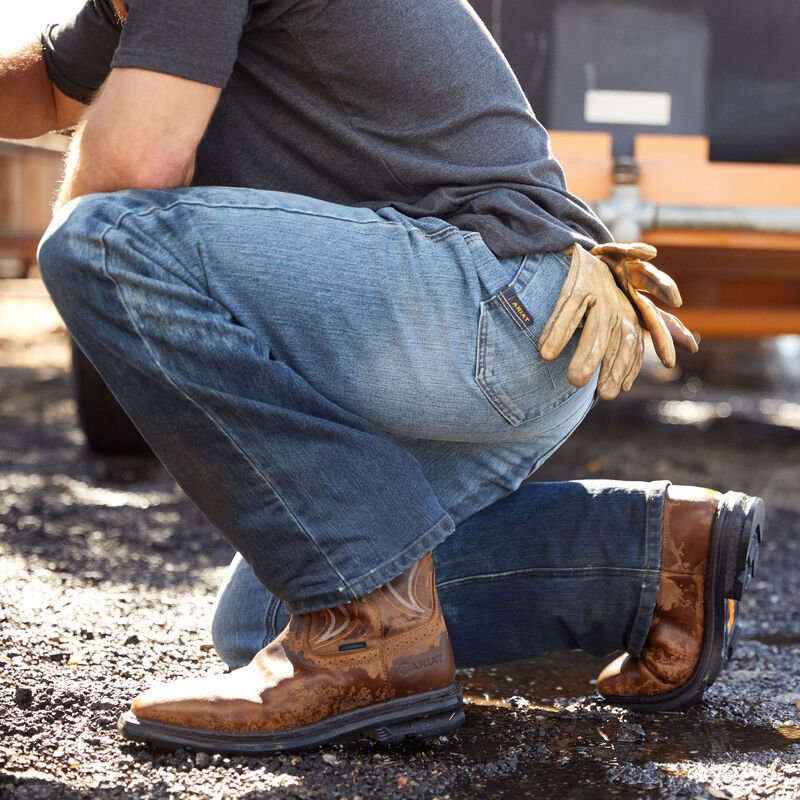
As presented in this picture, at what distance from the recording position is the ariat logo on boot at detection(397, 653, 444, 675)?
126cm

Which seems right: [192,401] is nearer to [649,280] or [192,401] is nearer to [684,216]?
[649,280]

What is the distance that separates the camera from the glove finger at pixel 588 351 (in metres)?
1.27

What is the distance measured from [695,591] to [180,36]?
38.8 inches

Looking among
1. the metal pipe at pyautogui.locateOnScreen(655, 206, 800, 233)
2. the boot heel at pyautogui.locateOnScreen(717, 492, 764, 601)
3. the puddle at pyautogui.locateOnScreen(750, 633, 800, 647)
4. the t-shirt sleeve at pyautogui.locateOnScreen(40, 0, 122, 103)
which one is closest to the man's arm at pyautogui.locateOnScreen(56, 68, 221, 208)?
the t-shirt sleeve at pyautogui.locateOnScreen(40, 0, 122, 103)

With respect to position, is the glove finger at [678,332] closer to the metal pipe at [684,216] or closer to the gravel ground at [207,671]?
the gravel ground at [207,671]

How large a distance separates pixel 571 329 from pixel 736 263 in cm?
177

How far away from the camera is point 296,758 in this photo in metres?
1.23

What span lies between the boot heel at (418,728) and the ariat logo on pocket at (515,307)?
1.68 feet

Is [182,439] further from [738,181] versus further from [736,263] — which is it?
[736,263]

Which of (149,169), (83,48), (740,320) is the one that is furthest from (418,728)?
(740,320)

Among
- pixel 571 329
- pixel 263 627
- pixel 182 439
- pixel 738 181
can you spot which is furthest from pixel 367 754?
pixel 738 181

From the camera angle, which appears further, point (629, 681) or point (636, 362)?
point (629, 681)

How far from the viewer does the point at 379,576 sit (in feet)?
4.01

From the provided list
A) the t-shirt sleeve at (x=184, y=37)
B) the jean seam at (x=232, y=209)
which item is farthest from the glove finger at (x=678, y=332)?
the t-shirt sleeve at (x=184, y=37)
